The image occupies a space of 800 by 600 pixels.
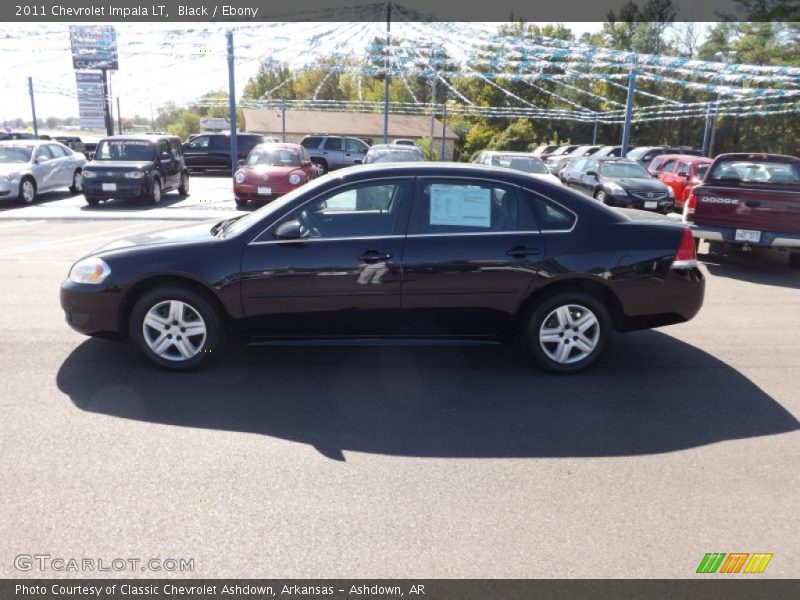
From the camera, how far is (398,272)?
16.1 ft

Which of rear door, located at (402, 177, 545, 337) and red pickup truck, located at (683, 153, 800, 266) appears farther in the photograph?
red pickup truck, located at (683, 153, 800, 266)

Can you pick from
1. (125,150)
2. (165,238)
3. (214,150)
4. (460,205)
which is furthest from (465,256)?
(214,150)

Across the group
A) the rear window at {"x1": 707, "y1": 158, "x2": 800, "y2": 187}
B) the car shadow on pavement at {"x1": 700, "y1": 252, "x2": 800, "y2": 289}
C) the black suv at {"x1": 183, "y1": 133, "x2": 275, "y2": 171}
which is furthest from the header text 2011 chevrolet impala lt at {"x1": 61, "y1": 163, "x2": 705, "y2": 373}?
the black suv at {"x1": 183, "y1": 133, "x2": 275, "y2": 171}

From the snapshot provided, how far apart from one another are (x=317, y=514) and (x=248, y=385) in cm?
183

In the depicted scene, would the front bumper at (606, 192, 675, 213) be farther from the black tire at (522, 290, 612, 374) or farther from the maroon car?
the black tire at (522, 290, 612, 374)

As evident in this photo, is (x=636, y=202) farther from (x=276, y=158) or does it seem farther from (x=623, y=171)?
(x=276, y=158)

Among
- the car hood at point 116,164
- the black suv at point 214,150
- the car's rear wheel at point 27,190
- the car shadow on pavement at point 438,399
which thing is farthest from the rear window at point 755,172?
the black suv at point 214,150

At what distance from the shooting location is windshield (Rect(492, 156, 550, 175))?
16.1 meters

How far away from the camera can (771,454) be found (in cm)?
395

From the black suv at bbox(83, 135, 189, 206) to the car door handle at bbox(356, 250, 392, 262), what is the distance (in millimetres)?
12722

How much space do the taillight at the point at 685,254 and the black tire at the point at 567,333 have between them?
2.24 ft

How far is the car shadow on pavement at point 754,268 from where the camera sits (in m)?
9.24

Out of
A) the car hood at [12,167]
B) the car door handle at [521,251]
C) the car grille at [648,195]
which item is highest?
the car door handle at [521,251]

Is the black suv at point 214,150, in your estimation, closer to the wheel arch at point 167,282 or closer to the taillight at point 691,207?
the taillight at point 691,207
